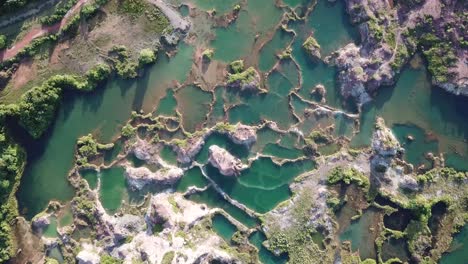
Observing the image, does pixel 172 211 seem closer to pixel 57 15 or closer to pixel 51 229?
pixel 51 229

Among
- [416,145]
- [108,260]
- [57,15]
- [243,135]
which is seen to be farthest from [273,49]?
[108,260]

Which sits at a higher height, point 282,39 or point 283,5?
point 283,5

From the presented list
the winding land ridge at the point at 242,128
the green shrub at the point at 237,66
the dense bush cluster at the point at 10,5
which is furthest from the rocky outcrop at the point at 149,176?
the dense bush cluster at the point at 10,5

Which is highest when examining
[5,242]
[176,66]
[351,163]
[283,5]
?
[283,5]

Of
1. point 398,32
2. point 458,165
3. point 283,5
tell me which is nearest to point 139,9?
point 283,5

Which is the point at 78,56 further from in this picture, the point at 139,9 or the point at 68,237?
the point at 68,237

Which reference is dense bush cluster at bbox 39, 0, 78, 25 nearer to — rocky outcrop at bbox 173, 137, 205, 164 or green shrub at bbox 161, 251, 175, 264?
rocky outcrop at bbox 173, 137, 205, 164
